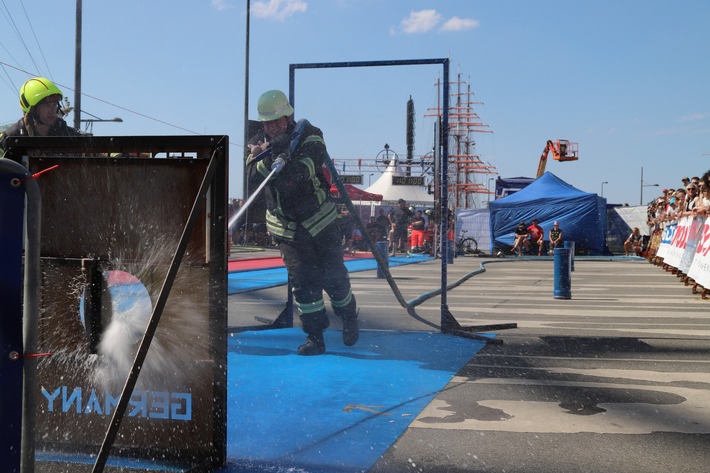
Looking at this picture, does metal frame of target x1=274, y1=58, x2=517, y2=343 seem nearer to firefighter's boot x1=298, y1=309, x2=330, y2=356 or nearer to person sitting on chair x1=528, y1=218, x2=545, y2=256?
firefighter's boot x1=298, y1=309, x2=330, y2=356

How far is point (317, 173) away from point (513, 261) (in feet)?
69.1

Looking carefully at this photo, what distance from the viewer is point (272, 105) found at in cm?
600

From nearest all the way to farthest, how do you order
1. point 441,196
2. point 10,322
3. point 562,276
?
point 10,322, point 441,196, point 562,276

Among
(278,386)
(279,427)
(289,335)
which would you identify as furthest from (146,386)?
(289,335)

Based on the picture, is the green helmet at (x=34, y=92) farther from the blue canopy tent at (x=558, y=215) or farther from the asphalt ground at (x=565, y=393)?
the blue canopy tent at (x=558, y=215)

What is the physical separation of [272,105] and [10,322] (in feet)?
13.6

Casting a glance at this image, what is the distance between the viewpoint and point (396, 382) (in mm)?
5180

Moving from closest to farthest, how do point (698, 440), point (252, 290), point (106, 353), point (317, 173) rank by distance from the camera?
point (106, 353)
point (698, 440)
point (317, 173)
point (252, 290)

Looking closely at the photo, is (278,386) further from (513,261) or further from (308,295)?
(513,261)

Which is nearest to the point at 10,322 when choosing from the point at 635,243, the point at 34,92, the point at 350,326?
the point at 34,92

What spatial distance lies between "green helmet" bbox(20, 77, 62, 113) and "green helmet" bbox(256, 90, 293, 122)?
155 centimetres

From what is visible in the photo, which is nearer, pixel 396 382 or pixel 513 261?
pixel 396 382

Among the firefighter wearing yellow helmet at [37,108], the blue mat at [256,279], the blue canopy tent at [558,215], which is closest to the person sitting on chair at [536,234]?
the blue canopy tent at [558,215]

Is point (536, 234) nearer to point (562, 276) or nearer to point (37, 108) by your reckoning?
point (562, 276)
